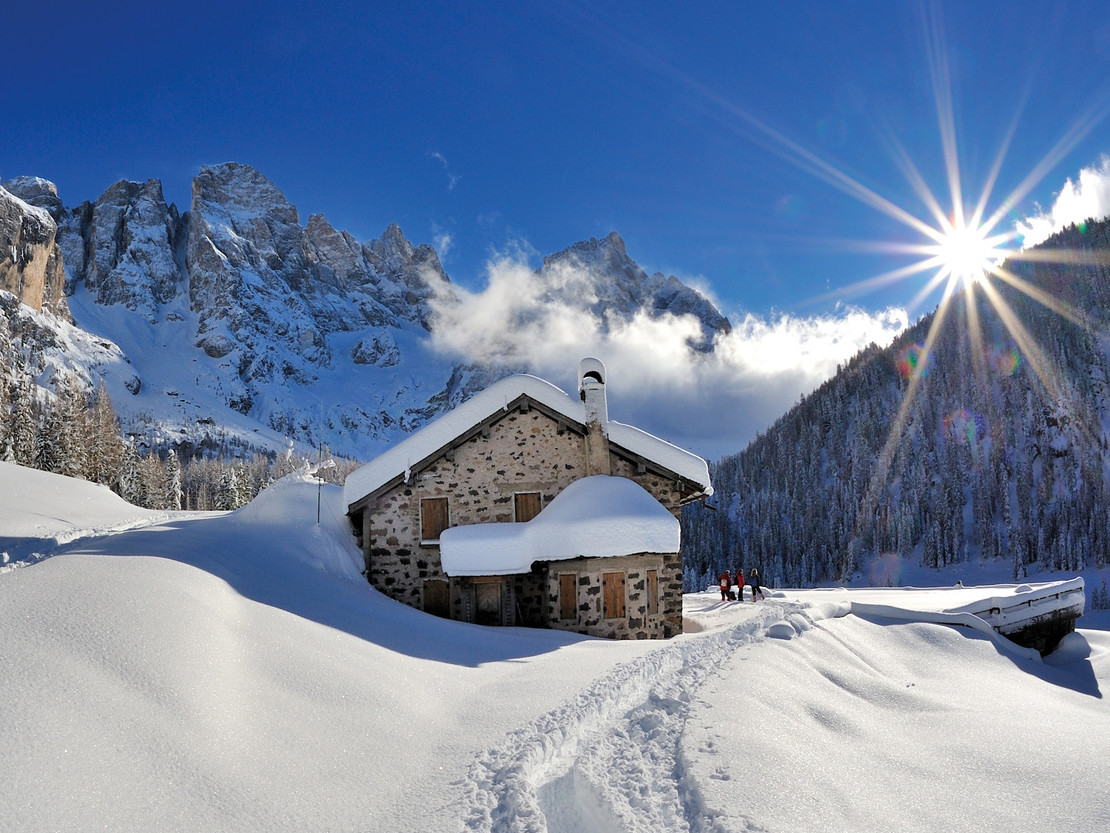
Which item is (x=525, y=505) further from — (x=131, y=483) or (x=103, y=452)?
(x=103, y=452)

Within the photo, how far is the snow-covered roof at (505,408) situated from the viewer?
1773 centimetres

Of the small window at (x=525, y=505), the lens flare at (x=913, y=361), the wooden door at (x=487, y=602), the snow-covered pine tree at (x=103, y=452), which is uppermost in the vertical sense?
the lens flare at (x=913, y=361)

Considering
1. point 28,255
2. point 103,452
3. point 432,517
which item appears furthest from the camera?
point 28,255

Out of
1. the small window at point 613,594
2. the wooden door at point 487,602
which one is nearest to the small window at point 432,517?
the wooden door at point 487,602

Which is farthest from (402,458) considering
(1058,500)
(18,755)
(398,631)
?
(1058,500)

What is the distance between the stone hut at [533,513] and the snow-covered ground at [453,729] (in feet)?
16.2

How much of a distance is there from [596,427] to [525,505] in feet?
10.0

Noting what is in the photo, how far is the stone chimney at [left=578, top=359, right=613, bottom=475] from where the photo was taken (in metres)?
18.0

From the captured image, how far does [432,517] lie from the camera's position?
1791cm

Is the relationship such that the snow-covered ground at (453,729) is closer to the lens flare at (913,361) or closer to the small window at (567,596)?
the small window at (567,596)

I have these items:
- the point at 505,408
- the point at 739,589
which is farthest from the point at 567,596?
the point at 739,589

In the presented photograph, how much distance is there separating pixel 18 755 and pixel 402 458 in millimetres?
13581

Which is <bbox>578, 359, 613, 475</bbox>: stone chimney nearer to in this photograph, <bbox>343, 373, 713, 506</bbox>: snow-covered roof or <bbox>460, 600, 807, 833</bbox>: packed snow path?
<bbox>343, 373, 713, 506</bbox>: snow-covered roof

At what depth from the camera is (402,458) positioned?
Answer: 1770 cm
